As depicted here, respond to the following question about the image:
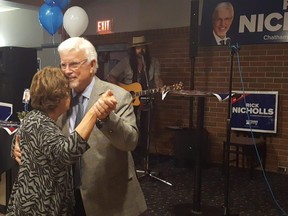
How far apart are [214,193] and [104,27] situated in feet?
11.7

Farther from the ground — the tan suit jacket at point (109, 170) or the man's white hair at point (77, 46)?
the man's white hair at point (77, 46)

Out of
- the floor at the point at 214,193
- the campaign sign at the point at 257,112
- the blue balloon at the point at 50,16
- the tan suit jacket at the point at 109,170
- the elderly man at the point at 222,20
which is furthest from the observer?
the elderly man at the point at 222,20

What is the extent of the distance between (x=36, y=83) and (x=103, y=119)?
32 centimetres

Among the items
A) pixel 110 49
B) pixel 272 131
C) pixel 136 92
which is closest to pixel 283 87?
pixel 272 131

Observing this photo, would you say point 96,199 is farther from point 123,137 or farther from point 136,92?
point 136,92

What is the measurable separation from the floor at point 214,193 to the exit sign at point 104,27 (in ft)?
8.42

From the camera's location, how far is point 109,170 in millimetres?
1528

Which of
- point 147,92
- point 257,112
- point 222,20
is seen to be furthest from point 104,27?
point 257,112

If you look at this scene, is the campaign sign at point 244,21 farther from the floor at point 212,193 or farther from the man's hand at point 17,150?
the man's hand at point 17,150

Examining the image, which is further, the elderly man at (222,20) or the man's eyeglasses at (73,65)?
the elderly man at (222,20)

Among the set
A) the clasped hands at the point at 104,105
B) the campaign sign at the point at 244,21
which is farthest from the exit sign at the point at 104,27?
the clasped hands at the point at 104,105

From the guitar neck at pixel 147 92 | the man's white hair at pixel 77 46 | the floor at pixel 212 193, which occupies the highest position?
the man's white hair at pixel 77 46

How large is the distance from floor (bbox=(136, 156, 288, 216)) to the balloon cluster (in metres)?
2.15

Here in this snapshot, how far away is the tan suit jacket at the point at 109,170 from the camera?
1.51 metres
